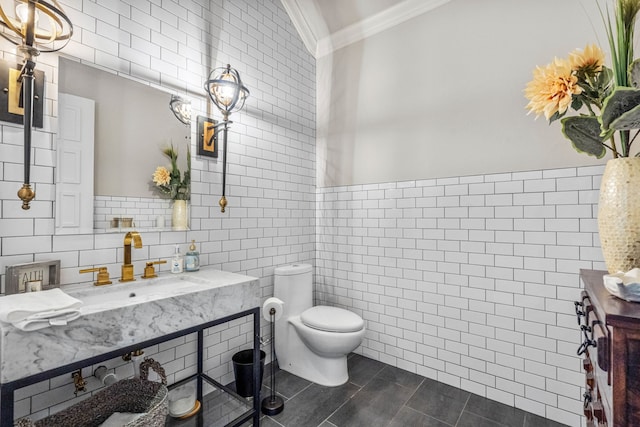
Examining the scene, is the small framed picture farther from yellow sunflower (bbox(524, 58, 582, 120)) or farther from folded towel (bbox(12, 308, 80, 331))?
yellow sunflower (bbox(524, 58, 582, 120))

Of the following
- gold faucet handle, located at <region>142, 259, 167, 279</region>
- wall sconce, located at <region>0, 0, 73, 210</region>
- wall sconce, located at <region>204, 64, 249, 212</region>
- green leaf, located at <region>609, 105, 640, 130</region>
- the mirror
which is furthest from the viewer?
wall sconce, located at <region>204, 64, 249, 212</region>

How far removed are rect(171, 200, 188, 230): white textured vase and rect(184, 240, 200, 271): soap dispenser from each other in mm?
140

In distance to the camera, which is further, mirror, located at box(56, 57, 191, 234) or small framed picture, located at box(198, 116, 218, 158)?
small framed picture, located at box(198, 116, 218, 158)

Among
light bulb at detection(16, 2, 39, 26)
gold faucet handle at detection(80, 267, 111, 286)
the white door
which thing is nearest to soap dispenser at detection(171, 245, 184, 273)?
gold faucet handle at detection(80, 267, 111, 286)

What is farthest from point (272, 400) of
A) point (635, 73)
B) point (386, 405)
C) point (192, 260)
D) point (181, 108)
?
point (635, 73)

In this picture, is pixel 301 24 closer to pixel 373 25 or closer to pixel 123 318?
pixel 373 25

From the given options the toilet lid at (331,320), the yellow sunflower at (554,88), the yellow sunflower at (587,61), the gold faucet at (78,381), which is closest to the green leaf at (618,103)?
the yellow sunflower at (554,88)

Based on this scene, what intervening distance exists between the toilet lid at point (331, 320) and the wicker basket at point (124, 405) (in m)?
0.97

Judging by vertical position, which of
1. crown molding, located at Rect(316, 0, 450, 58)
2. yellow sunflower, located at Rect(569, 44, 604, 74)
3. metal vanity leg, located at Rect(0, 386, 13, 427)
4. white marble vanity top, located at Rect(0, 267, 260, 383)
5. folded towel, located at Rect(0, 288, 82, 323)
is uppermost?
crown molding, located at Rect(316, 0, 450, 58)

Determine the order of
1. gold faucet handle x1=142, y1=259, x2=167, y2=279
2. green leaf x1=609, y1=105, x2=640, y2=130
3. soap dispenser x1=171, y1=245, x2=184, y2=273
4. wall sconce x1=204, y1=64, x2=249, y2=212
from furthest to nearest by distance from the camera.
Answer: wall sconce x1=204, y1=64, x2=249, y2=212
soap dispenser x1=171, y1=245, x2=184, y2=273
gold faucet handle x1=142, y1=259, x2=167, y2=279
green leaf x1=609, y1=105, x2=640, y2=130

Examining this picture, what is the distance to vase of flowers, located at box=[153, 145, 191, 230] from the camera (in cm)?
182

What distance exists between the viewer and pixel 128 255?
161 cm

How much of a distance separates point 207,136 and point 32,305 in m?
1.31

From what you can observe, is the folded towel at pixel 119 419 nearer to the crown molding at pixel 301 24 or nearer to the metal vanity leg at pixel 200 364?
the metal vanity leg at pixel 200 364
